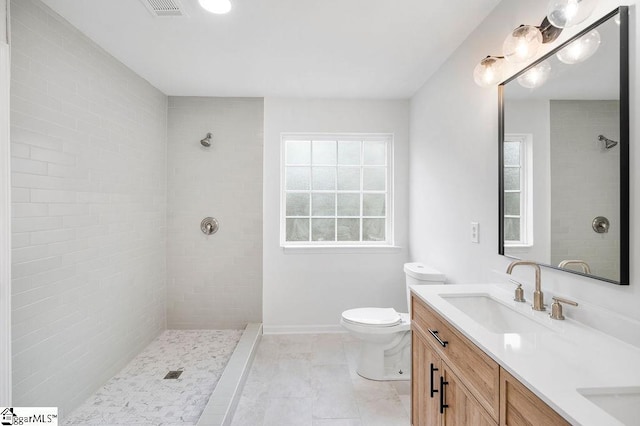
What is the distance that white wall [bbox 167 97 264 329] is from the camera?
3.22 metres

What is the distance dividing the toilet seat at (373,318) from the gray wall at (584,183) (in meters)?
1.26

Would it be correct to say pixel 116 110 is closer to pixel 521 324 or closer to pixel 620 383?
pixel 521 324

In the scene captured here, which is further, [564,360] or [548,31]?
[548,31]

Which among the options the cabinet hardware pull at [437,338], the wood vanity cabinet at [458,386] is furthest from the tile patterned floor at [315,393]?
the cabinet hardware pull at [437,338]

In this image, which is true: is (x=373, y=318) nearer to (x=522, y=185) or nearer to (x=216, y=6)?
(x=522, y=185)

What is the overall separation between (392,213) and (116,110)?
2.59 meters

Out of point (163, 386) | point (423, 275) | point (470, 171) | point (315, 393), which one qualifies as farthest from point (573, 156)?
point (163, 386)

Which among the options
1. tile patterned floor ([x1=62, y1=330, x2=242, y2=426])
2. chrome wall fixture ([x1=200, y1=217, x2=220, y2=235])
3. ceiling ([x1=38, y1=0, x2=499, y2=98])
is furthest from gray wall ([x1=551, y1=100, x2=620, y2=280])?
chrome wall fixture ([x1=200, y1=217, x2=220, y2=235])

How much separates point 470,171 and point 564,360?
1320mm

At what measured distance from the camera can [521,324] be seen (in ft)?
4.46

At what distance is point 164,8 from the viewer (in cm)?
176

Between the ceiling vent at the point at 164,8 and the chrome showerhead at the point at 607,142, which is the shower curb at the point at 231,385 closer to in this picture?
the chrome showerhead at the point at 607,142

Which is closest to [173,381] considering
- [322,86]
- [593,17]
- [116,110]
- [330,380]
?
[330,380]

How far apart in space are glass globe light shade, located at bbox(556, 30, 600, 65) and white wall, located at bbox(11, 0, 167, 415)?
2.52 metres
